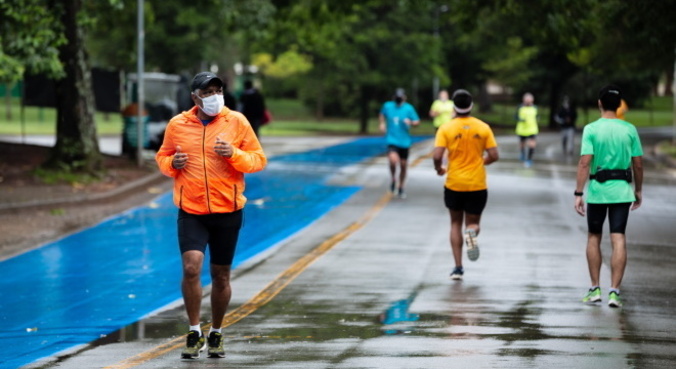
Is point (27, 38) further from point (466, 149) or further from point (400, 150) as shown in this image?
point (466, 149)

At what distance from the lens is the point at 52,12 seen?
2112 centimetres

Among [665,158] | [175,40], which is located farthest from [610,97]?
[175,40]

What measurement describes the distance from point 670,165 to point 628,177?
21753 mm

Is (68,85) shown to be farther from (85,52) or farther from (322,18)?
(322,18)

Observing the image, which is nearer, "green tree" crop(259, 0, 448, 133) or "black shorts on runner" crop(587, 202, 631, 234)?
"black shorts on runner" crop(587, 202, 631, 234)

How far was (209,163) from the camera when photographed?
762 cm

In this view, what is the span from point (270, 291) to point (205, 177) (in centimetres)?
357

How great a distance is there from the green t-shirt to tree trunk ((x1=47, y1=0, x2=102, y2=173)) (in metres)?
14.1

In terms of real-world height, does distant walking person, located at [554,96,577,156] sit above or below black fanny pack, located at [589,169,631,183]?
below

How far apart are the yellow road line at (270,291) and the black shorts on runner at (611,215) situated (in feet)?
9.59

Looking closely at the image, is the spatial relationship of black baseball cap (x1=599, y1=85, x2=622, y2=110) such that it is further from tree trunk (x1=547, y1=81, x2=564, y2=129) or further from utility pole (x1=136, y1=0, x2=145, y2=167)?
tree trunk (x1=547, y1=81, x2=564, y2=129)

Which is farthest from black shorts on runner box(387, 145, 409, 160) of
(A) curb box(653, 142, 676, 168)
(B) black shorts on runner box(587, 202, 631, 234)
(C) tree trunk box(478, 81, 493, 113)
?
(C) tree trunk box(478, 81, 493, 113)

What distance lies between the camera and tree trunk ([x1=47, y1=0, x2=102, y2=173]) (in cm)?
2234

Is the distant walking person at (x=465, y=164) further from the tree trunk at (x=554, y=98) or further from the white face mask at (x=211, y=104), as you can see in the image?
the tree trunk at (x=554, y=98)
